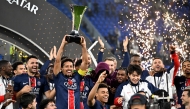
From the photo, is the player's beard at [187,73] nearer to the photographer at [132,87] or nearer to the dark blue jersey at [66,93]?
the photographer at [132,87]

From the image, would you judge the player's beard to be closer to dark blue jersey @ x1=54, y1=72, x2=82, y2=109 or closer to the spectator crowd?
the spectator crowd

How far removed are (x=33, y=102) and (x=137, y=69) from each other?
215 cm

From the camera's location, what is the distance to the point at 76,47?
46.6 feet

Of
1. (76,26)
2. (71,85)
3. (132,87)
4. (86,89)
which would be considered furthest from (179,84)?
(76,26)

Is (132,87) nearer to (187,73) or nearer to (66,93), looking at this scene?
(66,93)

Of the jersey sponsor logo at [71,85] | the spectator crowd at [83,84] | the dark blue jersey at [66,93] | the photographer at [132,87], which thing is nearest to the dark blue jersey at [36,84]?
the spectator crowd at [83,84]

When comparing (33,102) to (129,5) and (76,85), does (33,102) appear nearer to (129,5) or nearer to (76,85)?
(76,85)

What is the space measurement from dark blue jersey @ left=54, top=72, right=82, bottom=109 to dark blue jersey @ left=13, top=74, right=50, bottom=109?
3.55 ft

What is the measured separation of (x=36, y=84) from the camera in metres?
9.62

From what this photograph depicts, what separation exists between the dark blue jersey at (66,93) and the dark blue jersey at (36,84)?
1.08 metres

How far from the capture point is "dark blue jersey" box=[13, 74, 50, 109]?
9.52m

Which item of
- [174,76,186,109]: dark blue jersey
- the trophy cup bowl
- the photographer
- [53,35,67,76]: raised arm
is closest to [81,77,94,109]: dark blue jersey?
the photographer

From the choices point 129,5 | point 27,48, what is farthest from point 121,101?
point 129,5

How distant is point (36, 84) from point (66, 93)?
1.22 meters
